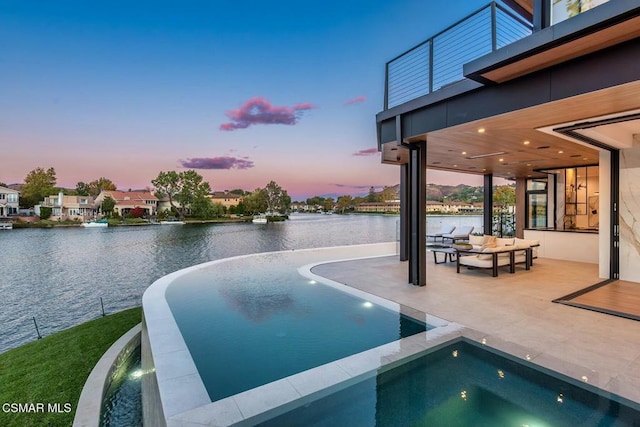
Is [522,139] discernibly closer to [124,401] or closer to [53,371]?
[124,401]

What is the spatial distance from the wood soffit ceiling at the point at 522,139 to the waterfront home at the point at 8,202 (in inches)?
2465

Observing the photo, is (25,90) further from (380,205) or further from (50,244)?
(380,205)

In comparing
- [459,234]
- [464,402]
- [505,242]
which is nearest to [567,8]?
[464,402]

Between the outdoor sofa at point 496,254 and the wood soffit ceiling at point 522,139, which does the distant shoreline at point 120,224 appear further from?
the outdoor sofa at point 496,254

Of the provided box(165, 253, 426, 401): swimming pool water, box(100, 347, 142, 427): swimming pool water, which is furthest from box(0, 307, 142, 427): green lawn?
box(165, 253, 426, 401): swimming pool water

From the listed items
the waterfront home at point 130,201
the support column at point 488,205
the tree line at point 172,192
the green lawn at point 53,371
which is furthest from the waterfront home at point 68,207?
the support column at point 488,205

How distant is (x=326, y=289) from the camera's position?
648 centimetres

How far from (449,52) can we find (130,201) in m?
67.7

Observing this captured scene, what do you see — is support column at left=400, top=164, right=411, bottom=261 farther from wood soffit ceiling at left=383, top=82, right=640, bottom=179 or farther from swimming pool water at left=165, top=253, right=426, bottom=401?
swimming pool water at left=165, top=253, right=426, bottom=401

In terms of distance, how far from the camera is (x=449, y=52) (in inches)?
213

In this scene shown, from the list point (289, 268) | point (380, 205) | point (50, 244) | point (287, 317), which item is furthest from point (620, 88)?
point (380, 205)

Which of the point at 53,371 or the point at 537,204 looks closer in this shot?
the point at 53,371

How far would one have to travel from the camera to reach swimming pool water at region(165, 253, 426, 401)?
3205 mm

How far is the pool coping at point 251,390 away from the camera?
241cm
